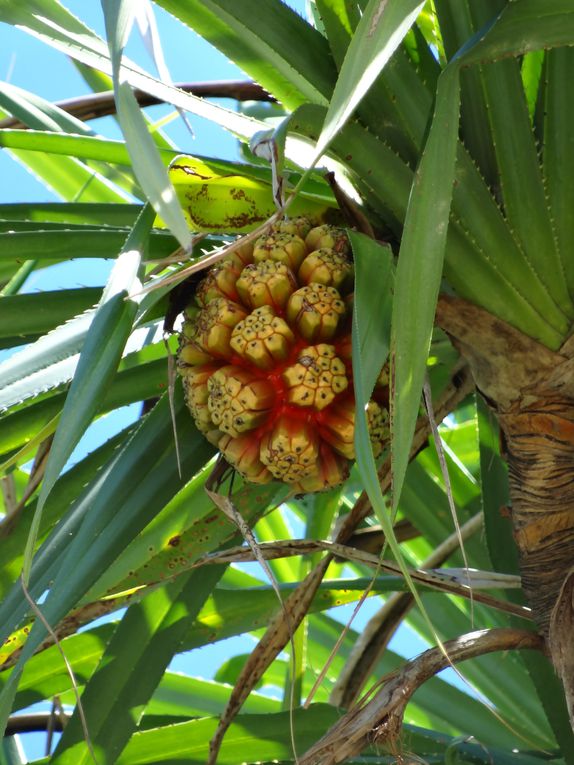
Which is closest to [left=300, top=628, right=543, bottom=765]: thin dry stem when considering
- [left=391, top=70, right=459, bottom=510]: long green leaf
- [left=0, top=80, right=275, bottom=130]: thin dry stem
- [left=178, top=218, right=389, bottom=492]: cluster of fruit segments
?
[left=178, top=218, right=389, bottom=492]: cluster of fruit segments

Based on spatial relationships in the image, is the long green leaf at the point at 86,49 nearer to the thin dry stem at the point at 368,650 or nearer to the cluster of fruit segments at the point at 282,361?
the cluster of fruit segments at the point at 282,361

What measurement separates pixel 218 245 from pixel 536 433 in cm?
36

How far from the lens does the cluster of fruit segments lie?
0.94 m

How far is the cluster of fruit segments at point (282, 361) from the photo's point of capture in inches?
36.9

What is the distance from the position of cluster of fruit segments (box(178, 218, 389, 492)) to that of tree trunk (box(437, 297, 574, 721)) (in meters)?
0.12

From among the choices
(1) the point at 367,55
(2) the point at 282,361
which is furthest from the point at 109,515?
(1) the point at 367,55

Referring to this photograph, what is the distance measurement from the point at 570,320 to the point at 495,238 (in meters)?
0.11

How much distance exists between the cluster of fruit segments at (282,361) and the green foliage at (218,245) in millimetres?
48

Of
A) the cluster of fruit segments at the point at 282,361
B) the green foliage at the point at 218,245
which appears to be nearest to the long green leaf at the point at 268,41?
the green foliage at the point at 218,245

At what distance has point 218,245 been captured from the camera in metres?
1.11

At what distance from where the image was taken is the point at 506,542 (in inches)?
52.9

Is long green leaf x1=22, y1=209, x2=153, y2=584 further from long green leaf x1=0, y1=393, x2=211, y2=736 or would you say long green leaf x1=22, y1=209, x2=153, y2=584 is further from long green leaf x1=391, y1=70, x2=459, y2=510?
long green leaf x1=391, y1=70, x2=459, y2=510

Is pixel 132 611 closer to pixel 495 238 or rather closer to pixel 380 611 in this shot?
pixel 380 611

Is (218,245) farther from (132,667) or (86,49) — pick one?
(132,667)
